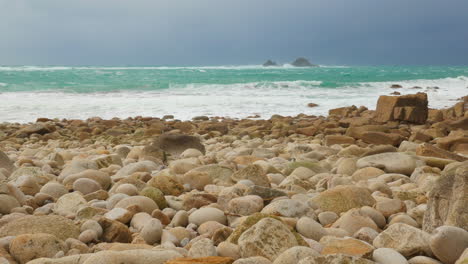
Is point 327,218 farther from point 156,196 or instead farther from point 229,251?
point 156,196

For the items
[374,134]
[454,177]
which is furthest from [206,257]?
[374,134]

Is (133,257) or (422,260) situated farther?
(422,260)

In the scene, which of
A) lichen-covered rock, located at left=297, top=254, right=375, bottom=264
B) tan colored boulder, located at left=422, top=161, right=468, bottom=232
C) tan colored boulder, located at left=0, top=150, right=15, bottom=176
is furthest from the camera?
tan colored boulder, located at left=0, top=150, right=15, bottom=176

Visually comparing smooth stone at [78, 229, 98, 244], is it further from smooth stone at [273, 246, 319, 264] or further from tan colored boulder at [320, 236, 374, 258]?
tan colored boulder at [320, 236, 374, 258]

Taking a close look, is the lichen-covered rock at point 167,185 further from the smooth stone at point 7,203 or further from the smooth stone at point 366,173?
the smooth stone at point 366,173

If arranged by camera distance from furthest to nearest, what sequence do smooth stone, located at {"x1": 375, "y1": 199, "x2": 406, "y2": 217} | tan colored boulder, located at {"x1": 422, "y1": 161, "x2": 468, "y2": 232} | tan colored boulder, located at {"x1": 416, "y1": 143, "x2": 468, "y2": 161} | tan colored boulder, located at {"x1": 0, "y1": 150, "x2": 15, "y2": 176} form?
tan colored boulder, located at {"x1": 416, "y1": 143, "x2": 468, "y2": 161} → tan colored boulder, located at {"x1": 0, "y1": 150, "x2": 15, "y2": 176} → smooth stone, located at {"x1": 375, "y1": 199, "x2": 406, "y2": 217} → tan colored boulder, located at {"x1": 422, "y1": 161, "x2": 468, "y2": 232}

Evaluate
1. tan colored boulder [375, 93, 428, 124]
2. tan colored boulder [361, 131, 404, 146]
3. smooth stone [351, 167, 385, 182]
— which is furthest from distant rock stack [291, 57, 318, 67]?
smooth stone [351, 167, 385, 182]

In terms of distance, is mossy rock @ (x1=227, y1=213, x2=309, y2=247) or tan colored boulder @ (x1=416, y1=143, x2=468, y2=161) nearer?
mossy rock @ (x1=227, y1=213, x2=309, y2=247)

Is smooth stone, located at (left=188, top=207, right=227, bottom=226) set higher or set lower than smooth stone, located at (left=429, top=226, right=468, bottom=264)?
lower

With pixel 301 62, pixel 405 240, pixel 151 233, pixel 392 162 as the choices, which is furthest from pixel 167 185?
pixel 301 62

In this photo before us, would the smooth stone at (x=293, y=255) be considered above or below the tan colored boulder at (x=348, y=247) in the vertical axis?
above

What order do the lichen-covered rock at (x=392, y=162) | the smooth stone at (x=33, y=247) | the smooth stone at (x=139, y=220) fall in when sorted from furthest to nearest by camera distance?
the lichen-covered rock at (x=392, y=162) → the smooth stone at (x=139, y=220) → the smooth stone at (x=33, y=247)

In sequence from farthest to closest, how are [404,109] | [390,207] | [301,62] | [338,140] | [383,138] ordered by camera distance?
1. [301,62]
2. [404,109]
3. [338,140]
4. [383,138]
5. [390,207]

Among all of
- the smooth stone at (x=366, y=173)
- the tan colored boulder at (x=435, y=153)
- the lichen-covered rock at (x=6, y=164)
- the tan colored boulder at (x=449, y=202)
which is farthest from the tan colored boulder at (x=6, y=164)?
the tan colored boulder at (x=435, y=153)
